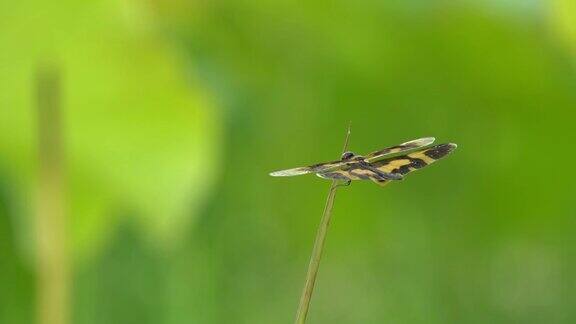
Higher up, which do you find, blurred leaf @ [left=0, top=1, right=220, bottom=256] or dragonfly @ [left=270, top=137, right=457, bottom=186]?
blurred leaf @ [left=0, top=1, right=220, bottom=256]

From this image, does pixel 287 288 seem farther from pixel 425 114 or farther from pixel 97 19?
pixel 97 19

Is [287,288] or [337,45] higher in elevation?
[337,45]

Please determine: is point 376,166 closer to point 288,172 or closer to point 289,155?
point 288,172

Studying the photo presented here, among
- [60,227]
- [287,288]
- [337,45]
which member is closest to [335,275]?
[287,288]

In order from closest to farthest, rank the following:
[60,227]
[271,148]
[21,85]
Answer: [60,227]
[21,85]
[271,148]

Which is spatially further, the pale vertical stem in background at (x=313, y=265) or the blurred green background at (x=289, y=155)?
the blurred green background at (x=289, y=155)

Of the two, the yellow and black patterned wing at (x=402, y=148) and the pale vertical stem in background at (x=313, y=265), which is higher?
the yellow and black patterned wing at (x=402, y=148)
